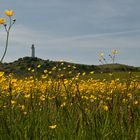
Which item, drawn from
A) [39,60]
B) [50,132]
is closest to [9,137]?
[50,132]

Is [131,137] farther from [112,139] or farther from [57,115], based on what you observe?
[57,115]

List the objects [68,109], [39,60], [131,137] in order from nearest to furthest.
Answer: [131,137]
[68,109]
[39,60]

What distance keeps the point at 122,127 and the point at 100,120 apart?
0.26 m

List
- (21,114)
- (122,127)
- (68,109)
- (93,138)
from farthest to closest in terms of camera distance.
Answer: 1. (68,109)
2. (21,114)
3. (122,127)
4. (93,138)

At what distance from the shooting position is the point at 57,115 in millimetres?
4414

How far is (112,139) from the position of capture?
376cm

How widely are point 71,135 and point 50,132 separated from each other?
0.93ft

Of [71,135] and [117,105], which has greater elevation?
[117,105]

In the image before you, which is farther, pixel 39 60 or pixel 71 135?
pixel 39 60

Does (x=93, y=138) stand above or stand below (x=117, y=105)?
below

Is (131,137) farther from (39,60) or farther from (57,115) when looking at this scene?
(39,60)

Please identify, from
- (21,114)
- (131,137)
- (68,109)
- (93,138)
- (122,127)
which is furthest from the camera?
(68,109)

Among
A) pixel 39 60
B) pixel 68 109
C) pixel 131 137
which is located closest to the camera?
pixel 131 137

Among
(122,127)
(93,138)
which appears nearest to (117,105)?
(122,127)
